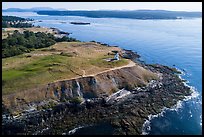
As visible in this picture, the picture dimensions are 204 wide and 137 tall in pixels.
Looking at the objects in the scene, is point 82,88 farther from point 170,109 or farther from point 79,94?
point 170,109

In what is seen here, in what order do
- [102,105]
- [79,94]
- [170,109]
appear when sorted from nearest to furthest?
1. [102,105]
2. [170,109]
3. [79,94]

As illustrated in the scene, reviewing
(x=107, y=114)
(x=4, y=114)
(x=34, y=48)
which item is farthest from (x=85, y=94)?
(x=34, y=48)

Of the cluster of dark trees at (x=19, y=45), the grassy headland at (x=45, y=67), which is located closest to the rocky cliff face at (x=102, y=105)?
the grassy headland at (x=45, y=67)

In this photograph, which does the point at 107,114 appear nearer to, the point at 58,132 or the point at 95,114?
the point at 95,114

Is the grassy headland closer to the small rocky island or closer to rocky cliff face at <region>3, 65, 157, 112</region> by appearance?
the small rocky island

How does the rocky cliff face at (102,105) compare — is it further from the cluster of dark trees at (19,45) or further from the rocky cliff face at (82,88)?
the cluster of dark trees at (19,45)

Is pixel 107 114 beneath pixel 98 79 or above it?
beneath

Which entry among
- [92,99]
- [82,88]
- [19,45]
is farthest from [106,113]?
[19,45]
